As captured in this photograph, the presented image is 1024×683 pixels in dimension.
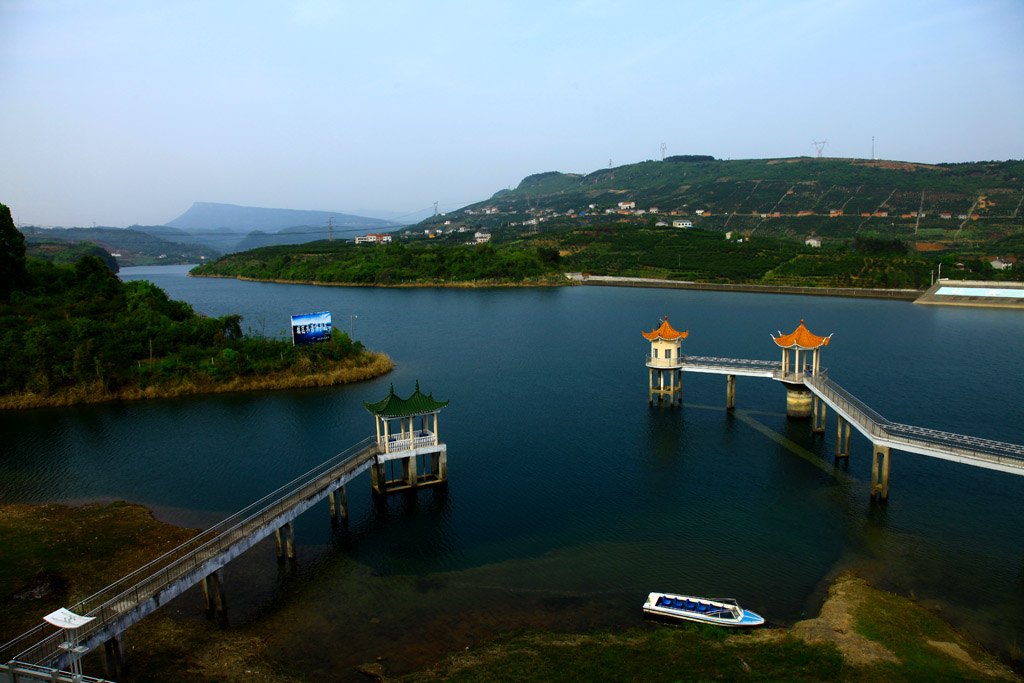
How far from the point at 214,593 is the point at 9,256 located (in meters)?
46.6

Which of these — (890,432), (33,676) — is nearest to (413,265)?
(890,432)

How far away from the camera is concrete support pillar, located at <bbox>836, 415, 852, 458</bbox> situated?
3180cm

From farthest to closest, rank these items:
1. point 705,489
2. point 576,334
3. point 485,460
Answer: point 576,334, point 485,460, point 705,489

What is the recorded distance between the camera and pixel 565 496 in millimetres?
28172

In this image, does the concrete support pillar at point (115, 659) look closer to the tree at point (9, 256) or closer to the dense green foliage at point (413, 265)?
the tree at point (9, 256)

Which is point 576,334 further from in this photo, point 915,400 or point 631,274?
point 631,274

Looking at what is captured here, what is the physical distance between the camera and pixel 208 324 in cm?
4909

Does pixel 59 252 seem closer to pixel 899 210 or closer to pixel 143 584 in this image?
pixel 143 584

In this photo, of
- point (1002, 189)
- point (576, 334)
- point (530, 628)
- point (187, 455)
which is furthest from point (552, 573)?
point (1002, 189)

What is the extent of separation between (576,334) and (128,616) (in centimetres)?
5585

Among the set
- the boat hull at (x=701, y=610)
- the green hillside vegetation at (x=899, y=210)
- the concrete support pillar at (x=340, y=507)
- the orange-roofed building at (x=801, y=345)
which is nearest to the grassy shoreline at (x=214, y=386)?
the concrete support pillar at (x=340, y=507)

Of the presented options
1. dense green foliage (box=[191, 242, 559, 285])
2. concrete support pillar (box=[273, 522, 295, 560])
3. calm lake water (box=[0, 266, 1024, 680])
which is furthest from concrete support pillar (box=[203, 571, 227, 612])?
dense green foliage (box=[191, 242, 559, 285])

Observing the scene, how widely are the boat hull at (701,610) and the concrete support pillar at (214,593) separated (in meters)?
12.8

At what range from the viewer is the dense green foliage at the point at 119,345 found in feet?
141
